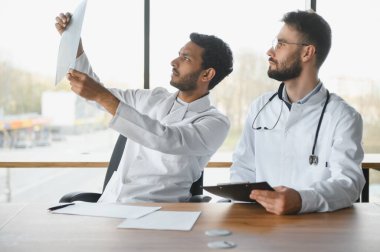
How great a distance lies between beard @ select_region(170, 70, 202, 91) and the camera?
90.9 inches

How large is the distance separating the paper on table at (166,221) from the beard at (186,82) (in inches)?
37.2

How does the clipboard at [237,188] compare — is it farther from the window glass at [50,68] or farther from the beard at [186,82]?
the window glass at [50,68]

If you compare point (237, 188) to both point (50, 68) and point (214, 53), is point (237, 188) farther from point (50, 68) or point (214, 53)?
point (50, 68)

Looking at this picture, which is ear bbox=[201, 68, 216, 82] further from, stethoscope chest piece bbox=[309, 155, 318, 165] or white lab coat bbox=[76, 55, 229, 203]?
stethoscope chest piece bbox=[309, 155, 318, 165]

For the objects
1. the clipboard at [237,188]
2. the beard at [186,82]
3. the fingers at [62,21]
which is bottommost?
the clipboard at [237,188]

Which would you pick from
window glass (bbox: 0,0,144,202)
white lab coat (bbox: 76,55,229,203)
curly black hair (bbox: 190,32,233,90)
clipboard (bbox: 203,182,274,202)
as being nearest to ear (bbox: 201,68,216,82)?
curly black hair (bbox: 190,32,233,90)

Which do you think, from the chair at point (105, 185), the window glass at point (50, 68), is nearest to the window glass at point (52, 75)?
the window glass at point (50, 68)

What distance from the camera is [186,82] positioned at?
7.60 ft

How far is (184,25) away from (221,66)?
134 centimetres

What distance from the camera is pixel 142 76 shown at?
12.0 feet

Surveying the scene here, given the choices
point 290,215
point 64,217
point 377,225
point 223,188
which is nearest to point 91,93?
point 64,217

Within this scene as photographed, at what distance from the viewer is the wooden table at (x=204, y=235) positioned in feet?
3.75

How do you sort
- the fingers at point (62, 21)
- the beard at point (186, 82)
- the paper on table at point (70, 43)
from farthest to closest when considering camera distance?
1. the beard at point (186, 82)
2. the fingers at point (62, 21)
3. the paper on table at point (70, 43)

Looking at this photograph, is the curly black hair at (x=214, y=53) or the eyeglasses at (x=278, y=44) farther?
the curly black hair at (x=214, y=53)
